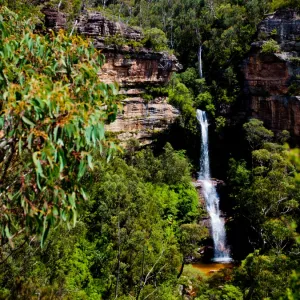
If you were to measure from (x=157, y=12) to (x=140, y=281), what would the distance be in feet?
122

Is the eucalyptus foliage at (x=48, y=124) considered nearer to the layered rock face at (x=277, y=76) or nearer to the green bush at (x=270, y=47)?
the layered rock face at (x=277, y=76)

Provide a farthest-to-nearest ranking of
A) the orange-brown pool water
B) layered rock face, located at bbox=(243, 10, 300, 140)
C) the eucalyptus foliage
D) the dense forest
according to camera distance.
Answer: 1. layered rock face, located at bbox=(243, 10, 300, 140)
2. the orange-brown pool water
3. the dense forest
4. the eucalyptus foliage

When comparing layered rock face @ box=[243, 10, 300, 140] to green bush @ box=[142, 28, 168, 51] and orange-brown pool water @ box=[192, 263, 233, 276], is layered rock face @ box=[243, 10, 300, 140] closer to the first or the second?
green bush @ box=[142, 28, 168, 51]

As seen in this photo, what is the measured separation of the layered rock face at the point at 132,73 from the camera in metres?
22.3

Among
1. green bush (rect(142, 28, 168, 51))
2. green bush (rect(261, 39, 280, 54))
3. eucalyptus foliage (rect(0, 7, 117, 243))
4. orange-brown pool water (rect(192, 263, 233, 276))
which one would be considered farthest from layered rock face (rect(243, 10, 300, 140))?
eucalyptus foliage (rect(0, 7, 117, 243))

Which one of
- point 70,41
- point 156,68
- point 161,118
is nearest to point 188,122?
point 161,118

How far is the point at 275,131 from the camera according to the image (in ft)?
82.4

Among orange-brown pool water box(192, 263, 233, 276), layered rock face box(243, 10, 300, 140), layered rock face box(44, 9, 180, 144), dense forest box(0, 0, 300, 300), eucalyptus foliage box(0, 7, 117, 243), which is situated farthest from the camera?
layered rock face box(243, 10, 300, 140)

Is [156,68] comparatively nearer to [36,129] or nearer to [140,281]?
[140,281]

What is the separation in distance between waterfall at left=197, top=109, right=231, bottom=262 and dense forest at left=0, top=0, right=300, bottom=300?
0.52 m

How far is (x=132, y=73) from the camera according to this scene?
77.9 ft

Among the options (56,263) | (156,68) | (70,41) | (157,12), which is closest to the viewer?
(70,41)

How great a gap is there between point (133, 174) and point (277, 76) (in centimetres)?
1388

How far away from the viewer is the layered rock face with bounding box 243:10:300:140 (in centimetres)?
2409
